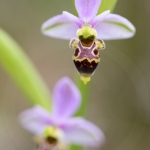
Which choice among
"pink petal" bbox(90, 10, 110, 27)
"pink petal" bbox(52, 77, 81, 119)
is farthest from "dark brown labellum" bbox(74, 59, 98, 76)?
"pink petal" bbox(52, 77, 81, 119)

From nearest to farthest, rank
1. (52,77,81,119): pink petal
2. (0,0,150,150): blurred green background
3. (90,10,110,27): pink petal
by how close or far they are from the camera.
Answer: (90,10,110,27): pink petal → (52,77,81,119): pink petal → (0,0,150,150): blurred green background

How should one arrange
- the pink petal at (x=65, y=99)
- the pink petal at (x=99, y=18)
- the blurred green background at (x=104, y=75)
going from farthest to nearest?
the blurred green background at (x=104, y=75) < the pink petal at (x=65, y=99) < the pink petal at (x=99, y=18)

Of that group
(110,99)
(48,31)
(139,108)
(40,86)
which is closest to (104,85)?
(110,99)

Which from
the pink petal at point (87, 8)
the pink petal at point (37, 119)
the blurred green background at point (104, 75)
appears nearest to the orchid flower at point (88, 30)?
the pink petal at point (87, 8)

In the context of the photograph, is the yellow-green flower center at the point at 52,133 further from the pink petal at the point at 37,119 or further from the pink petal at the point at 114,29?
the pink petal at the point at 114,29

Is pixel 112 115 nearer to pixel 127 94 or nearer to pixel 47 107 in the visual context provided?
pixel 127 94

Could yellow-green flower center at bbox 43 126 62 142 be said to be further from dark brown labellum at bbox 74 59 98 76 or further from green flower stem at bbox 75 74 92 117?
dark brown labellum at bbox 74 59 98 76
